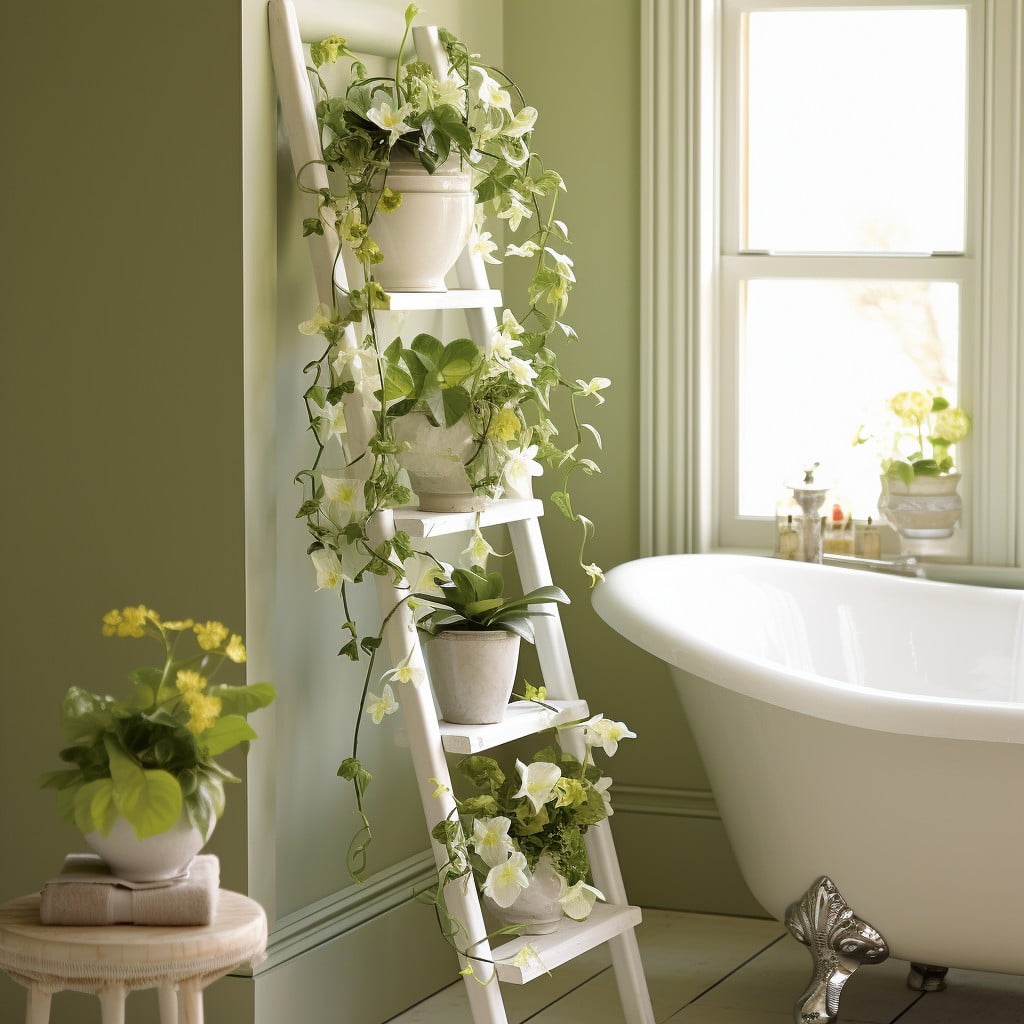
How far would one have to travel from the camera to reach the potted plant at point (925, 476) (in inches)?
132

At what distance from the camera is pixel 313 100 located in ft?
8.34

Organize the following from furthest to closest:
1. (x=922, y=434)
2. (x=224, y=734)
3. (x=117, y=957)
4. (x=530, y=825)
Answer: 1. (x=922, y=434)
2. (x=530, y=825)
3. (x=224, y=734)
4. (x=117, y=957)

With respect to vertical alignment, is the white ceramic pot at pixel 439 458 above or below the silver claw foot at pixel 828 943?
above

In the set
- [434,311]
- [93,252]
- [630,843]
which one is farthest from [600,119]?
[630,843]

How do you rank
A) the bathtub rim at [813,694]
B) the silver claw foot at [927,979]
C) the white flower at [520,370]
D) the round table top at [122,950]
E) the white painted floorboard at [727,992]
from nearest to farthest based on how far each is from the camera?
the round table top at [122,950]
the bathtub rim at [813,694]
the white flower at [520,370]
the white painted floorboard at [727,992]
the silver claw foot at [927,979]

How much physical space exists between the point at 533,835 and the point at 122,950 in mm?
933

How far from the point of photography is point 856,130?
345cm

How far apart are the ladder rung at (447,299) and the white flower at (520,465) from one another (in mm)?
259

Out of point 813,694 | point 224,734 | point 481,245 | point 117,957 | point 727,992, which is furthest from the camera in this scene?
point 727,992

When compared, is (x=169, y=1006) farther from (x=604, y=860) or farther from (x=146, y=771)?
(x=604, y=860)

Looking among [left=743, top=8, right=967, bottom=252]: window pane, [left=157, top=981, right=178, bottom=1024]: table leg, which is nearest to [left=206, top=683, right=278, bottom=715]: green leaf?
[left=157, top=981, right=178, bottom=1024]: table leg

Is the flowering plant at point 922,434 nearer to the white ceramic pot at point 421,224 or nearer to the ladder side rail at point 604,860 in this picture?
the ladder side rail at point 604,860

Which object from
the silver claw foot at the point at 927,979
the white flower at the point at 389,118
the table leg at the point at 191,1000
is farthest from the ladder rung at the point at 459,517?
the silver claw foot at the point at 927,979

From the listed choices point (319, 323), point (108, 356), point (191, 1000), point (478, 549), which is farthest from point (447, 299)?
point (191, 1000)
